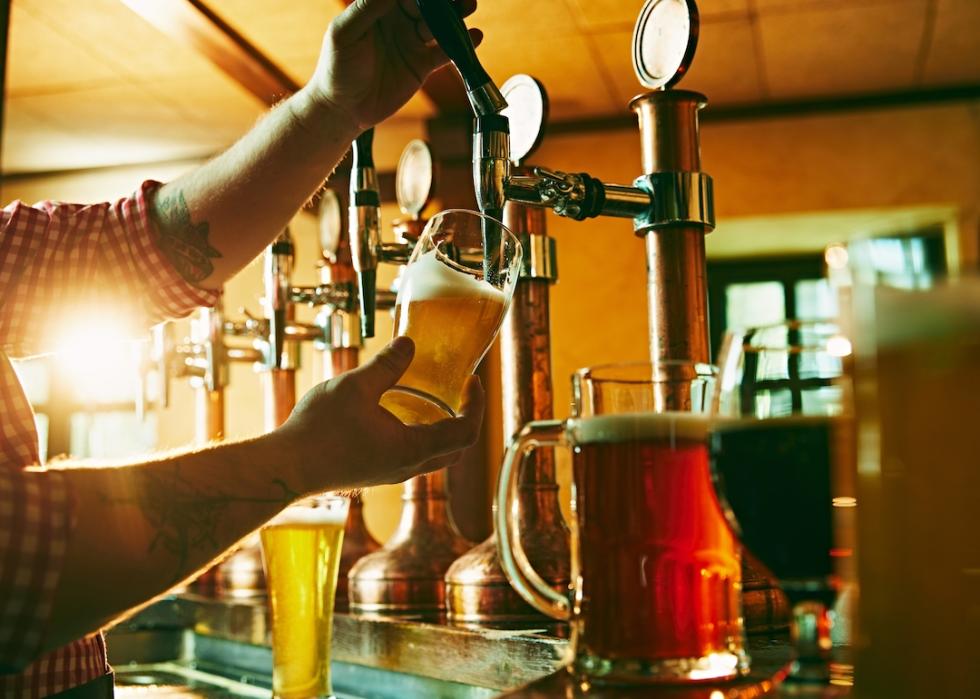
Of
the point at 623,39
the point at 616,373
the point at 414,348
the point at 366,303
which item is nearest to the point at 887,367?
the point at 616,373

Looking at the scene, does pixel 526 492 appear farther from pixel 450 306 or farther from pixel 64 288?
pixel 64 288

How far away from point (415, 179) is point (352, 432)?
3.38 feet

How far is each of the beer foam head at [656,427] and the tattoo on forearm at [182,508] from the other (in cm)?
30

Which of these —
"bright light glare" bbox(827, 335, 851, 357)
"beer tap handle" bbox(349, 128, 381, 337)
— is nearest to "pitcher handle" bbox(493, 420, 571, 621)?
"bright light glare" bbox(827, 335, 851, 357)

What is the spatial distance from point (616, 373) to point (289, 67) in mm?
4287

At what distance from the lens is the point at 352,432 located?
0.90 m

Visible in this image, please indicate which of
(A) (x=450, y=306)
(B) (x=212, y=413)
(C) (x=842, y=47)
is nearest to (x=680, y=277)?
(A) (x=450, y=306)

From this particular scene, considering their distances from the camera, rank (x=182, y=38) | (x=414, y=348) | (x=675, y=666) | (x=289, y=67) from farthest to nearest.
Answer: (x=289, y=67), (x=182, y=38), (x=414, y=348), (x=675, y=666)

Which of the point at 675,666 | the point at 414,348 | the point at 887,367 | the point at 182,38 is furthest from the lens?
the point at 182,38

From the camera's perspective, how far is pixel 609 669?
770 mm

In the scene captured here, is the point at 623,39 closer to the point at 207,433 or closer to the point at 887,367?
Result: the point at 207,433

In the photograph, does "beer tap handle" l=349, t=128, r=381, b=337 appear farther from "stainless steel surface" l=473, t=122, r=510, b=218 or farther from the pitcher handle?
the pitcher handle

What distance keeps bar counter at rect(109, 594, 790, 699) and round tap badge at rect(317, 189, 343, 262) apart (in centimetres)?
65

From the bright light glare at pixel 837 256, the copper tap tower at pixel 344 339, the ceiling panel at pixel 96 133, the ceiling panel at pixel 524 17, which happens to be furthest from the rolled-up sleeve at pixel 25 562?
the ceiling panel at pixel 96 133
